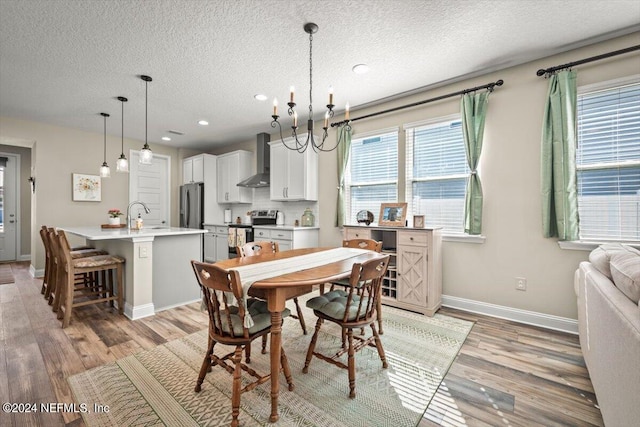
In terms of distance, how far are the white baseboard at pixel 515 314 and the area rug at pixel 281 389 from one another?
870 millimetres

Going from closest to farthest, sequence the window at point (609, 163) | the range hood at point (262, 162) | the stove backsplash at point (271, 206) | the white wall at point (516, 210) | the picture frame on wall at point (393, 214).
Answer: the window at point (609, 163), the white wall at point (516, 210), the picture frame on wall at point (393, 214), the stove backsplash at point (271, 206), the range hood at point (262, 162)

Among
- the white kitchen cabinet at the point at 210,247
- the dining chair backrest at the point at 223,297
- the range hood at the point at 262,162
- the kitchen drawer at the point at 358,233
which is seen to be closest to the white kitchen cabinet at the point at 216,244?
the white kitchen cabinet at the point at 210,247

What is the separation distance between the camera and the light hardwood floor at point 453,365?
1.65 meters

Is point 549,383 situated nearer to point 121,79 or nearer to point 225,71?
point 225,71

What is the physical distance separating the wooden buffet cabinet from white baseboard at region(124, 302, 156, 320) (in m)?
2.73

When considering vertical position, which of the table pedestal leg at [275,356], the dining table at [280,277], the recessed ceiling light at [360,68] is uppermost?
the recessed ceiling light at [360,68]

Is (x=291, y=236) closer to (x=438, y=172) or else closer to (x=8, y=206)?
(x=438, y=172)

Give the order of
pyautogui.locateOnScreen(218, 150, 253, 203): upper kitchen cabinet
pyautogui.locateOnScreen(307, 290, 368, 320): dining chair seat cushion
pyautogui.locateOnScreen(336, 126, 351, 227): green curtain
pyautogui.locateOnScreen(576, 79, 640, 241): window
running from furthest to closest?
pyautogui.locateOnScreen(218, 150, 253, 203): upper kitchen cabinet, pyautogui.locateOnScreen(336, 126, 351, 227): green curtain, pyautogui.locateOnScreen(576, 79, 640, 241): window, pyautogui.locateOnScreen(307, 290, 368, 320): dining chair seat cushion

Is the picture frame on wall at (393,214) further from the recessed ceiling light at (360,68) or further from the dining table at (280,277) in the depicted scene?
the recessed ceiling light at (360,68)

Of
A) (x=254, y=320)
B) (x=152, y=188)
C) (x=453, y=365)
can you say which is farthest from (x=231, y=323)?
(x=152, y=188)

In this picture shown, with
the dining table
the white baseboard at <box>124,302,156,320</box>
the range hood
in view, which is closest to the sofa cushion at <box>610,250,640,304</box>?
the dining table

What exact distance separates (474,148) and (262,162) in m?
3.71

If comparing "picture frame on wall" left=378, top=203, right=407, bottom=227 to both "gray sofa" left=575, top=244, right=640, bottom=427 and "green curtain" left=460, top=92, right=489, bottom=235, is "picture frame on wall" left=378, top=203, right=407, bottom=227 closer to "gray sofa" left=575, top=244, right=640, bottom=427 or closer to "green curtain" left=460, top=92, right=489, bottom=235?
"green curtain" left=460, top=92, right=489, bottom=235

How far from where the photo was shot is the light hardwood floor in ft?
5.43
